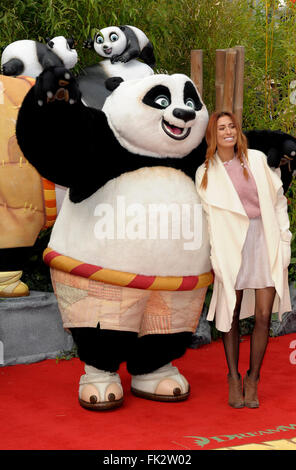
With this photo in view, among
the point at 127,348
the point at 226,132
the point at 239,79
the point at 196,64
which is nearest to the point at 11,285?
the point at 127,348

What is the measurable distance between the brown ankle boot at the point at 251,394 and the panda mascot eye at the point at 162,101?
1.27 meters

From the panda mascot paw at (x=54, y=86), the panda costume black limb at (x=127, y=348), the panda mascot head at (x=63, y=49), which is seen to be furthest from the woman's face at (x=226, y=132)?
the panda mascot head at (x=63, y=49)

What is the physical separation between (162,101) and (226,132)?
0.31 m

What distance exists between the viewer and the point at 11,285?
389cm

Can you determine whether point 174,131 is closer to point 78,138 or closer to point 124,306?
point 78,138

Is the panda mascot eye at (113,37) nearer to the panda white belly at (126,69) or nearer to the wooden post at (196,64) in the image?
the panda white belly at (126,69)

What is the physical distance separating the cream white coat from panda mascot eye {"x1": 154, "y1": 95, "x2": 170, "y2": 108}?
32 cm

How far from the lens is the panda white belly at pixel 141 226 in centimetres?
298

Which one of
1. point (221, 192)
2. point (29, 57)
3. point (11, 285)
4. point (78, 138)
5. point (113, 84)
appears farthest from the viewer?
Answer: point (29, 57)

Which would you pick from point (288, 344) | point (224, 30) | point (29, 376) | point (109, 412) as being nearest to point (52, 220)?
point (29, 376)

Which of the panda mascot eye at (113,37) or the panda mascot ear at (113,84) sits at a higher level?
the panda mascot eye at (113,37)

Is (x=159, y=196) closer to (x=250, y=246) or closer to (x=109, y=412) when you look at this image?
(x=250, y=246)

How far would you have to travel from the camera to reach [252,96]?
17.6 ft

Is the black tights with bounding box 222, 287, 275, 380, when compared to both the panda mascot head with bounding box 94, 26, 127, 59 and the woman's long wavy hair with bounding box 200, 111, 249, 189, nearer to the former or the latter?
the woman's long wavy hair with bounding box 200, 111, 249, 189
